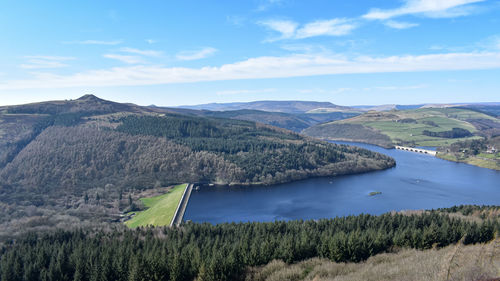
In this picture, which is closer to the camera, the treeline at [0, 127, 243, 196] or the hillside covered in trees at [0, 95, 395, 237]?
the hillside covered in trees at [0, 95, 395, 237]

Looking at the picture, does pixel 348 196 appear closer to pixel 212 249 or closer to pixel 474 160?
pixel 212 249

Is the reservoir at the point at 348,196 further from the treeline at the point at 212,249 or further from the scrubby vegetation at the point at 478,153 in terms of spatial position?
the treeline at the point at 212,249

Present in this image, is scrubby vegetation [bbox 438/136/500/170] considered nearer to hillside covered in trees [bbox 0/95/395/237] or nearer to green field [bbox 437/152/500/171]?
green field [bbox 437/152/500/171]

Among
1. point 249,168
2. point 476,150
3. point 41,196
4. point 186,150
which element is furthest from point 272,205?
point 476,150

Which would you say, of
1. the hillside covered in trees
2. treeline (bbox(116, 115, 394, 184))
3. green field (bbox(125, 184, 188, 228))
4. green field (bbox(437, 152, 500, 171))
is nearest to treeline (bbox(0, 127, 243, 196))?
the hillside covered in trees

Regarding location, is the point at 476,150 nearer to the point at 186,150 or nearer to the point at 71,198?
the point at 186,150

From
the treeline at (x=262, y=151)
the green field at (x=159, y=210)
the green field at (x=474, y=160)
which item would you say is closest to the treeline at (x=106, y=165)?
the treeline at (x=262, y=151)
